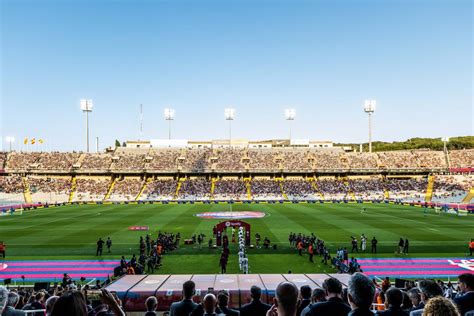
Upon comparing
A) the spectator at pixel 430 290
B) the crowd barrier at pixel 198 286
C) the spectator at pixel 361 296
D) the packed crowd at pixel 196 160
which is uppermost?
the packed crowd at pixel 196 160

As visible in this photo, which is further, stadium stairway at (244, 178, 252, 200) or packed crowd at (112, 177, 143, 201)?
packed crowd at (112, 177, 143, 201)

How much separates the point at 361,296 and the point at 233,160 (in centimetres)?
8772

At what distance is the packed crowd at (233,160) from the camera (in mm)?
88938

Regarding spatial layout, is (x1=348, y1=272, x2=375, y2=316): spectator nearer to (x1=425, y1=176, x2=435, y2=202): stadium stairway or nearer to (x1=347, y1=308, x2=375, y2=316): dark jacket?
(x1=347, y1=308, x2=375, y2=316): dark jacket

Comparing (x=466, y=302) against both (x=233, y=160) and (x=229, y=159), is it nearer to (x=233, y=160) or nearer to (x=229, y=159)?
(x=233, y=160)

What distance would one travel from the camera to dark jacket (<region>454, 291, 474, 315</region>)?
19.3 feet

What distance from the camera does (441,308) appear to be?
3.44 m

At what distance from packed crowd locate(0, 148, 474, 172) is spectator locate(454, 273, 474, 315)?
82.6 meters

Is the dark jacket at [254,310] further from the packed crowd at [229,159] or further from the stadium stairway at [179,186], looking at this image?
the packed crowd at [229,159]

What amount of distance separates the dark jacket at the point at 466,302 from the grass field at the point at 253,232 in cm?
1763

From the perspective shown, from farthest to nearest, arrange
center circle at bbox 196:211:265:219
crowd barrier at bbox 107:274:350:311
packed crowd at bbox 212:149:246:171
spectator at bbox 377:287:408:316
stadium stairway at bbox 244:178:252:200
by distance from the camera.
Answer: packed crowd at bbox 212:149:246:171
stadium stairway at bbox 244:178:252:200
center circle at bbox 196:211:265:219
crowd barrier at bbox 107:274:350:311
spectator at bbox 377:287:408:316

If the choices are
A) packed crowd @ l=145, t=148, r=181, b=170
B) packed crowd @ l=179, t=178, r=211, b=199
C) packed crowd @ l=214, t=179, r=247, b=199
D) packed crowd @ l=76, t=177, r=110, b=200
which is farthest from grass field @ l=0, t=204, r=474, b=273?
packed crowd @ l=145, t=148, r=181, b=170

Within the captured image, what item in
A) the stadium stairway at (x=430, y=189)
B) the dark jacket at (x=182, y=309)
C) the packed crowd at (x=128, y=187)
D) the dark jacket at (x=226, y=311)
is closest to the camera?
the dark jacket at (x=182, y=309)

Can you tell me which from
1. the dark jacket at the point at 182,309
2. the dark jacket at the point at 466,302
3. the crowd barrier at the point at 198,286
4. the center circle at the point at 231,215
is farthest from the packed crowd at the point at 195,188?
the dark jacket at the point at 466,302
